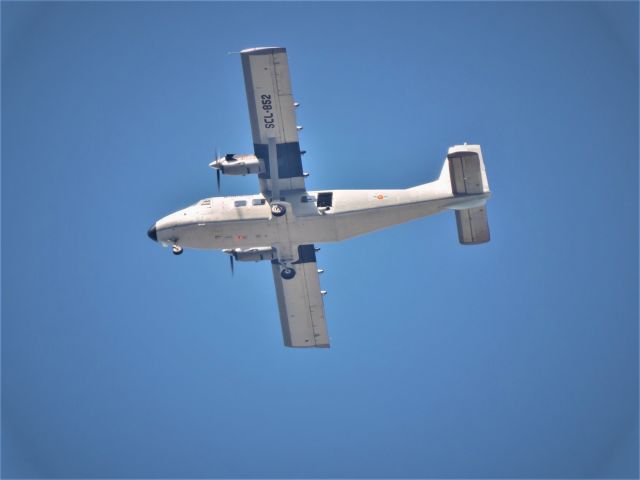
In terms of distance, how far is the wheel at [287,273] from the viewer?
3155 cm

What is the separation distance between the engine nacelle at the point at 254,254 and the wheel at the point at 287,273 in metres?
0.64

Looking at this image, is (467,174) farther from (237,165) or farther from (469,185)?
(237,165)

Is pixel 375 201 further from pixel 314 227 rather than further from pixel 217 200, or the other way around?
pixel 217 200

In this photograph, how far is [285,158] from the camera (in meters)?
29.4

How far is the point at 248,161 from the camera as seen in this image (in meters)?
29.2

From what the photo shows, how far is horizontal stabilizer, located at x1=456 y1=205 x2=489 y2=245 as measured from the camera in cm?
3036

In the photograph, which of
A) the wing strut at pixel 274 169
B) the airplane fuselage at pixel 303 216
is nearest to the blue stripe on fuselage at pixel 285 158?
the wing strut at pixel 274 169

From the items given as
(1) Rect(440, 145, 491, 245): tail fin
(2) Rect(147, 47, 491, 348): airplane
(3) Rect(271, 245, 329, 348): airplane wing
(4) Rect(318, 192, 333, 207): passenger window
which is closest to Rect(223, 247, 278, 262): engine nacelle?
(2) Rect(147, 47, 491, 348): airplane

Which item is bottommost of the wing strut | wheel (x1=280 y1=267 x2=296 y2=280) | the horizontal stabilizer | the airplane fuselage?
wheel (x1=280 y1=267 x2=296 y2=280)

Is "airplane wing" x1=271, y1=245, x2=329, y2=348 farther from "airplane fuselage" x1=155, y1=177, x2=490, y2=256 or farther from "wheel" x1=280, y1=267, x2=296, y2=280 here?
"airplane fuselage" x1=155, y1=177, x2=490, y2=256

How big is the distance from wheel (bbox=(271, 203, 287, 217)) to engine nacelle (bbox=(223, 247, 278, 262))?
2342mm

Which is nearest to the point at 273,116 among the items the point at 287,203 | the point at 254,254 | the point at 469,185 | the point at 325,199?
the point at 287,203

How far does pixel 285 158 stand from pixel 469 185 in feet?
→ 21.0

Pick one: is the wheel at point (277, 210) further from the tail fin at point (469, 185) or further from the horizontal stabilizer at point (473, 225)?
the horizontal stabilizer at point (473, 225)
